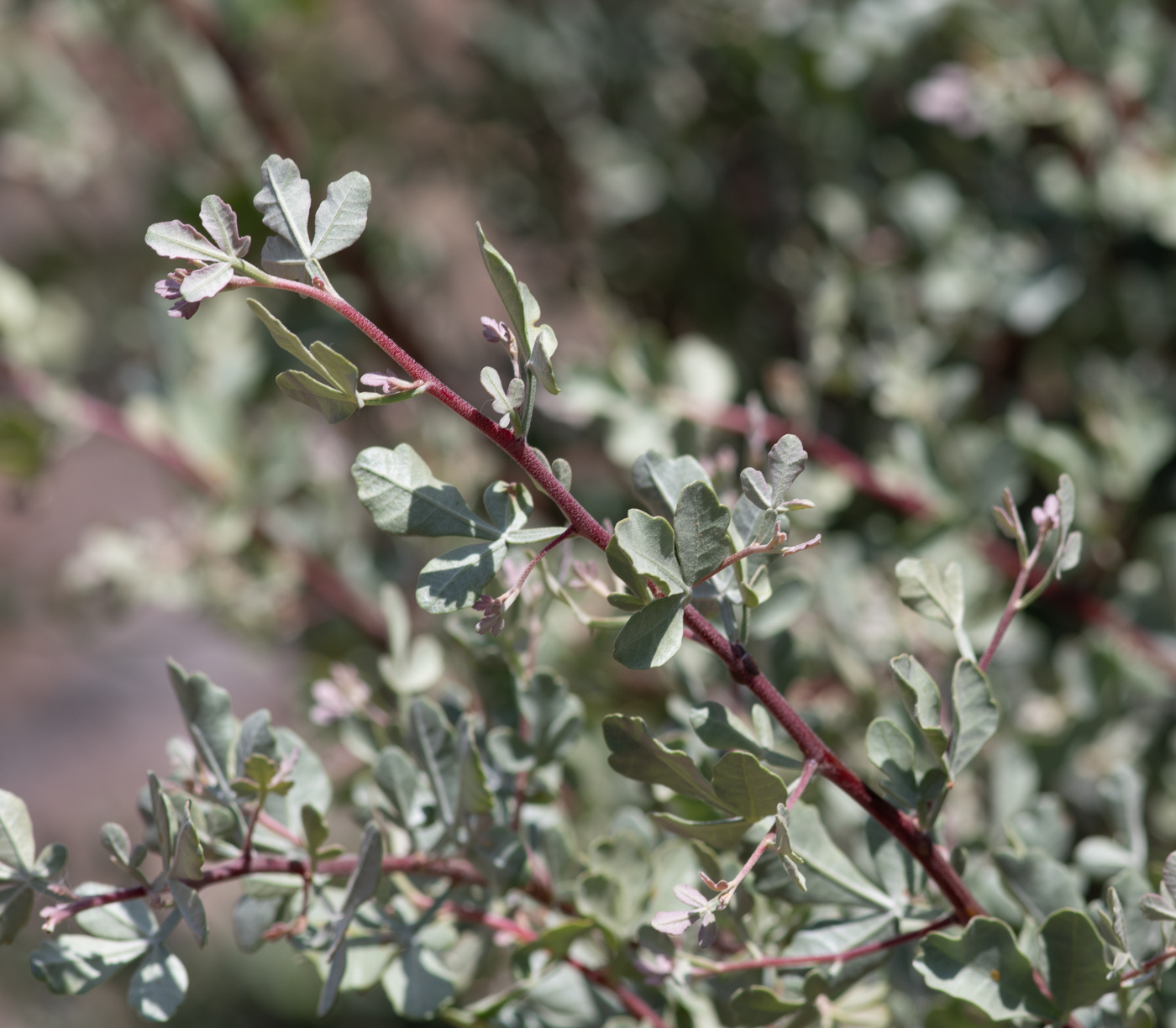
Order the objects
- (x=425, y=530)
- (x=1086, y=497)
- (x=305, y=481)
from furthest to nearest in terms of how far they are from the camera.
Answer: (x=305, y=481) → (x=1086, y=497) → (x=425, y=530)

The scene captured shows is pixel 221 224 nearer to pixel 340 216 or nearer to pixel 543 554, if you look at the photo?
pixel 340 216

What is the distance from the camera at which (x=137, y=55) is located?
1.05 meters

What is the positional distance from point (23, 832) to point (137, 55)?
36.0 inches

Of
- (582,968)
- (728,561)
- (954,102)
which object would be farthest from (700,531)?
(954,102)

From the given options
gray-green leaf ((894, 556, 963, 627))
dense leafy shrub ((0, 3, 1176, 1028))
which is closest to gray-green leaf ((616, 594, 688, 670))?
dense leafy shrub ((0, 3, 1176, 1028))

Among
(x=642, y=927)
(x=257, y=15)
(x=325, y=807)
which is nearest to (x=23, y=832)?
(x=325, y=807)

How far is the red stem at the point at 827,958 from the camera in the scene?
0.40m

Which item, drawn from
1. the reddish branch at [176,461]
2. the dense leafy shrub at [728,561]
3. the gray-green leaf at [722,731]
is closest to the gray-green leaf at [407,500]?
the dense leafy shrub at [728,561]

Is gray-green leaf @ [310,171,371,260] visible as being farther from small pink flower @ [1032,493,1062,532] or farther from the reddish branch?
the reddish branch

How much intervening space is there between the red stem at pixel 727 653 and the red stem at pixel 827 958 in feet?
0.04

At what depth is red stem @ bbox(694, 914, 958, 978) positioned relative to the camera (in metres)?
0.40

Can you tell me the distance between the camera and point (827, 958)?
41 cm

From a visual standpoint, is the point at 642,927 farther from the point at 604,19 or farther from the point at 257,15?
the point at 604,19

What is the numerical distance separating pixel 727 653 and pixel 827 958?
0.14 metres
